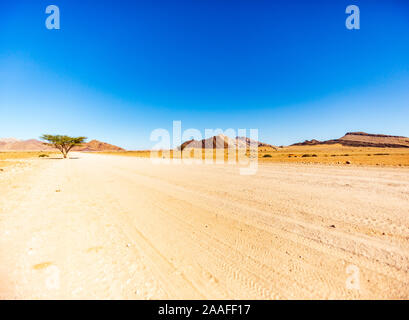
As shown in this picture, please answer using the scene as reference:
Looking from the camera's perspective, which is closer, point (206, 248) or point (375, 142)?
point (206, 248)

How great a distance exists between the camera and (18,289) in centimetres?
210

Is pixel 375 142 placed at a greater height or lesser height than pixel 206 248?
greater

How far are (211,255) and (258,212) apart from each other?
7.53 ft

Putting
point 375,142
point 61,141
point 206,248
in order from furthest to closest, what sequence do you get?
point 375,142
point 61,141
point 206,248

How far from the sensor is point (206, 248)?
3.09m

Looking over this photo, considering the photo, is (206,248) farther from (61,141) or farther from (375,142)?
(375,142)

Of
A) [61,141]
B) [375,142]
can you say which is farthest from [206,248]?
[375,142]

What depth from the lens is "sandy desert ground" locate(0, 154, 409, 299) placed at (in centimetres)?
216

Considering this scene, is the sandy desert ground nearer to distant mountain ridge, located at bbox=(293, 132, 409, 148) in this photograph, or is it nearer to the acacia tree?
the acacia tree

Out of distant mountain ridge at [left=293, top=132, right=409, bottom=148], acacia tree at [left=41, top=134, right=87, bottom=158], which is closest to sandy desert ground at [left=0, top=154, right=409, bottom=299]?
acacia tree at [left=41, top=134, right=87, bottom=158]

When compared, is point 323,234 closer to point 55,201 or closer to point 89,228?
point 89,228

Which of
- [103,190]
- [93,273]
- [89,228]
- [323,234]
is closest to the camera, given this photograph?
[93,273]

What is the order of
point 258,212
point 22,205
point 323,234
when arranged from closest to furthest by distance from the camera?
1. point 323,234
2. point 258,212
3. point 22,205
